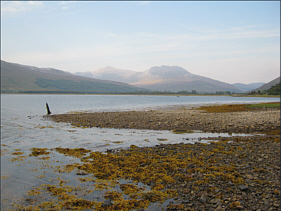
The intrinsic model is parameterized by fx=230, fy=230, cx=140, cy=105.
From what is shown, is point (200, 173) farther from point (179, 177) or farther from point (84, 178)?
point (84, 178)

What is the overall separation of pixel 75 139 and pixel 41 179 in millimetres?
13090

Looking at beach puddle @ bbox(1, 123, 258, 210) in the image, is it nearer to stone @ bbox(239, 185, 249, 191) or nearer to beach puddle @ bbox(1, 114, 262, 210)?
beach puddle @ bbox(1, 114, 262, 210)

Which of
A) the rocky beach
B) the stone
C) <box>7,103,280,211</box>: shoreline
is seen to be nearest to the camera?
the rocky beach


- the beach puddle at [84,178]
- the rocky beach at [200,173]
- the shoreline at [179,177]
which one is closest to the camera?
the rocky beach at [200,173]

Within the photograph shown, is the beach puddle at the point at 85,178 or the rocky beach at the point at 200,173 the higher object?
the rocky beach at the point at 200,173

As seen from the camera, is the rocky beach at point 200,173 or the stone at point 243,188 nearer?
the rocky beach at point 200,173

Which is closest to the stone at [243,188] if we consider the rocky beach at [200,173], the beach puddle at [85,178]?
the rocky beach at [200,173]

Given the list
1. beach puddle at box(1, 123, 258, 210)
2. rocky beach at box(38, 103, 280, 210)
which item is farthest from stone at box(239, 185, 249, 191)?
beach puddle at box(1, 123, 258, 210)

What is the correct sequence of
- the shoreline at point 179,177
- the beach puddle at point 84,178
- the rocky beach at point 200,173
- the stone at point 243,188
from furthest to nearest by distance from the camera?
1. the stone at point 243,188
2. the beach puddle at point 84,178
3. the shoreline at point 179,177
4. the rocky beach at point 200,173

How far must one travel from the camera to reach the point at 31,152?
22.3m

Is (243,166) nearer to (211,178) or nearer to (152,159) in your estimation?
(211,178)

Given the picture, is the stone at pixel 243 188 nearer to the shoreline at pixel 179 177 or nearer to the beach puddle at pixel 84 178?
the shoreline at pixel 179 177

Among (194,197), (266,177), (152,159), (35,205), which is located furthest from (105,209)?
(266,177)

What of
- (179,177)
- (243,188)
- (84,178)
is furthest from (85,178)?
(243,188)
